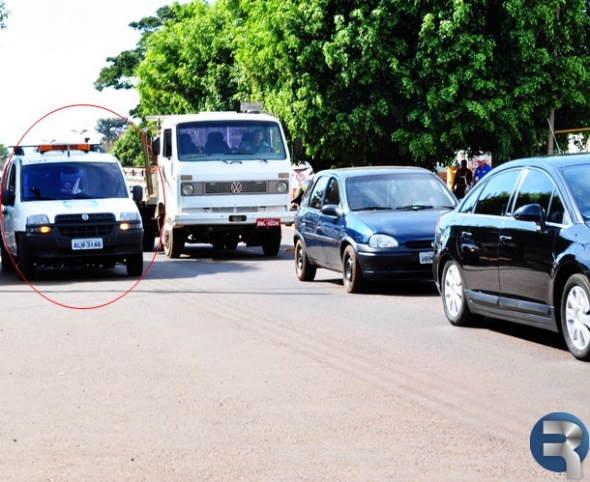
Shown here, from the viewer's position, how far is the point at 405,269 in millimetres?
16734

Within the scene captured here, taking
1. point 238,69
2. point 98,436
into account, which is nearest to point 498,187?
point 98,436

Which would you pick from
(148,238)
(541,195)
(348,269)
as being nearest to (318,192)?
(348,269)

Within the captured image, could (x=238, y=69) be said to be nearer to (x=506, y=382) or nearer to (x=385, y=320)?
(x=385, y=320)

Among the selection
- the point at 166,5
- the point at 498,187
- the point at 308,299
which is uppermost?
the point at 166,5

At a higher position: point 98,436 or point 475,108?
point 475,108

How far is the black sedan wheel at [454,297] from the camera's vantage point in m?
13.1

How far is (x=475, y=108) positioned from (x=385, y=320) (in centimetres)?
2606

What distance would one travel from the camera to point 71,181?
22234mm

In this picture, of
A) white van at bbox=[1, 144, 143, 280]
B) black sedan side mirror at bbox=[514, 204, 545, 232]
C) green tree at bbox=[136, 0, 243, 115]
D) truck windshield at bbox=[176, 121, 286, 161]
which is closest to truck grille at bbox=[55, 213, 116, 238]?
white van at bbox=[1, 144, 143, 280]

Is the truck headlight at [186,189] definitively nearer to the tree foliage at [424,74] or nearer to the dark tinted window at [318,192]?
the dark tinted window at [318,192]

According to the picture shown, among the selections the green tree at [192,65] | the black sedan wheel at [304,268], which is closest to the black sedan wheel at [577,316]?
the black sedan wheel at [304,268]

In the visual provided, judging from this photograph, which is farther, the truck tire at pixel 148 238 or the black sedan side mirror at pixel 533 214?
the truck tire at pixel 148 238

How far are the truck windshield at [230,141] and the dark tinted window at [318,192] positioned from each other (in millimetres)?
6519

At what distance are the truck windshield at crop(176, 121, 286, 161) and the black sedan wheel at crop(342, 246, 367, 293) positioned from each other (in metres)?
8.93
